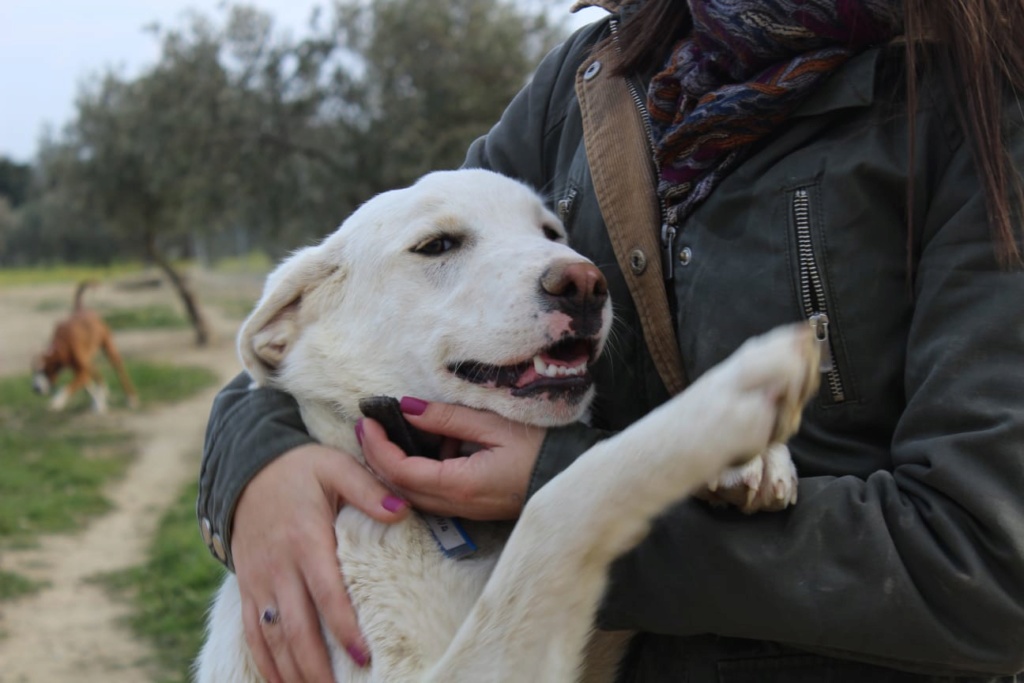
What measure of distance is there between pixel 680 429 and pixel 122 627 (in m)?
6.12

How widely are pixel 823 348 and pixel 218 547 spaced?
4.59 feet

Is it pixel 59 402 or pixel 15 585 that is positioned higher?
pixel 15 585

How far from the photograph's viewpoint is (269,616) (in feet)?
5.94

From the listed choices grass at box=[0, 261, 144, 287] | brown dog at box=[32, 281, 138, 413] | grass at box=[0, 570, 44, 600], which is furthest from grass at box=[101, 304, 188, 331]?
grass at box=[0, 570, 44, 600]

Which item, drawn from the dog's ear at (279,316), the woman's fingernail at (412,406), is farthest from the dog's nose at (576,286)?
the dog's ear at (279,316)

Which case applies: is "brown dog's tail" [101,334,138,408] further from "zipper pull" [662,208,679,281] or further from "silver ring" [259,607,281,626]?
"zipper pull" [662,208,679,281]

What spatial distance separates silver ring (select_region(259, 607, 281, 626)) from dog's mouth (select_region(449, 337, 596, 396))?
2.12 ft

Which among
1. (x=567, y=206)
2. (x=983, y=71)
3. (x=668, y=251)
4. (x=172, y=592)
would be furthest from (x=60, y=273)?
(x=983, y=71)

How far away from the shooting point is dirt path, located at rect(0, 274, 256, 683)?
5.82 meters

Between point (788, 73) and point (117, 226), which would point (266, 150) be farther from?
point (788, 73)

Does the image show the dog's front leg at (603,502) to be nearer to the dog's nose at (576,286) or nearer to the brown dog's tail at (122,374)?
the dog's nose at (576,286)

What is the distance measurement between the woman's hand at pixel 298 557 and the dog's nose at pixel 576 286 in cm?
54

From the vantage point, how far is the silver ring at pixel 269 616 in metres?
1.80

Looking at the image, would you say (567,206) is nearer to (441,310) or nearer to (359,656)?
(441,310)
